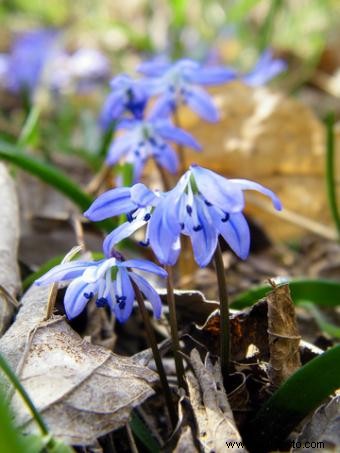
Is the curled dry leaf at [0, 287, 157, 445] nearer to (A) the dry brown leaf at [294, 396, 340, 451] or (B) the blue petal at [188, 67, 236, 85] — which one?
(A) the dry brown leaf at [294, 396, 340, 451]

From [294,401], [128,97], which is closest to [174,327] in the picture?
[294,401]

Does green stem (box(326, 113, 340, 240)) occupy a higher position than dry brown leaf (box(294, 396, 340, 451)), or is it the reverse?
green stem (box(326, 113, 340, 240))

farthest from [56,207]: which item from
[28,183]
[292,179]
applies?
[292,179]

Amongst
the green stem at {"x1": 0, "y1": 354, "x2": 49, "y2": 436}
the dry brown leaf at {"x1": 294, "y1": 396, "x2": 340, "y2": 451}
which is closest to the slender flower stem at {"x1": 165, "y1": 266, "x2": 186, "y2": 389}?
the dry brown leaf at {"x1": 294, "y1": 396, "x2": 340, "y2": 451}

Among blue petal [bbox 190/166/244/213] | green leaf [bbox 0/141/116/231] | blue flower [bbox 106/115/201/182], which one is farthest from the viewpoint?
blue flower [bbox 106/115/201/182]

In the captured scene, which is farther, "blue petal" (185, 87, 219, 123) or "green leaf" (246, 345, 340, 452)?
"blue petal" (185, 87, 219, 123)

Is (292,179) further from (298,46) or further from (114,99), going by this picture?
(298,46)
